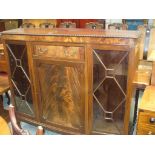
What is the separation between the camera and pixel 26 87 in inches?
77.0

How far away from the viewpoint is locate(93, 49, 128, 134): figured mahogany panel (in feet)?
4.89

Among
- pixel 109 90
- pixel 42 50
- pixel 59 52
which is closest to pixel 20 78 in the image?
pixel 42 50

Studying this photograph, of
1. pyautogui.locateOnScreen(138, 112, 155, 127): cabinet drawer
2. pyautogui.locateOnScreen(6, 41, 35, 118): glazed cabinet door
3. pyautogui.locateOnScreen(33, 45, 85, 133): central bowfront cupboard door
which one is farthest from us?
pyautogui.locateOnScreen(6, 41, 35, 118): glazed cabinet door

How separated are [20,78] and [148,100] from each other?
1175 millimetres

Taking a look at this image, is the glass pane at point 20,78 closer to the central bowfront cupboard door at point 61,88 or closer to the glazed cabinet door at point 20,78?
the glazed cabinet door at point 20,78

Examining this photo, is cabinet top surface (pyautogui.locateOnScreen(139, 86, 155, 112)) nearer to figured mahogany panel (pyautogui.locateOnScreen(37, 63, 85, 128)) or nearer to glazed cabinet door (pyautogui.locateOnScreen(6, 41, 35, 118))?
figured mahogany panel (pyautogui.locateOnScreen(37, 63, 85, 128))

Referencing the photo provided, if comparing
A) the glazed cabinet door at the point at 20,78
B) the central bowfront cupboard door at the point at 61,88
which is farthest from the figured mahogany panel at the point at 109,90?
the glazed cabinet door at the point at 20,78

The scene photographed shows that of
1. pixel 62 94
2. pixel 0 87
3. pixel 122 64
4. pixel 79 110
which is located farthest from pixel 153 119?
pixel 0 87

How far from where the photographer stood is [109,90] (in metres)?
1.62

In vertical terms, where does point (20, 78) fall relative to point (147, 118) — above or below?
above

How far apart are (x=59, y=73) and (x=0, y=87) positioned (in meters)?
0.91

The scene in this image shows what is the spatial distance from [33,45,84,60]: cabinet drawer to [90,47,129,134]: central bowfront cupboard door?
0.37 ft

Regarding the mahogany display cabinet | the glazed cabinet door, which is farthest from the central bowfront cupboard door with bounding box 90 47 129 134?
the glazed cabinet door

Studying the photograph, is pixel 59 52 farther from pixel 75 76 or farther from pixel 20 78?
pixel 20 78
